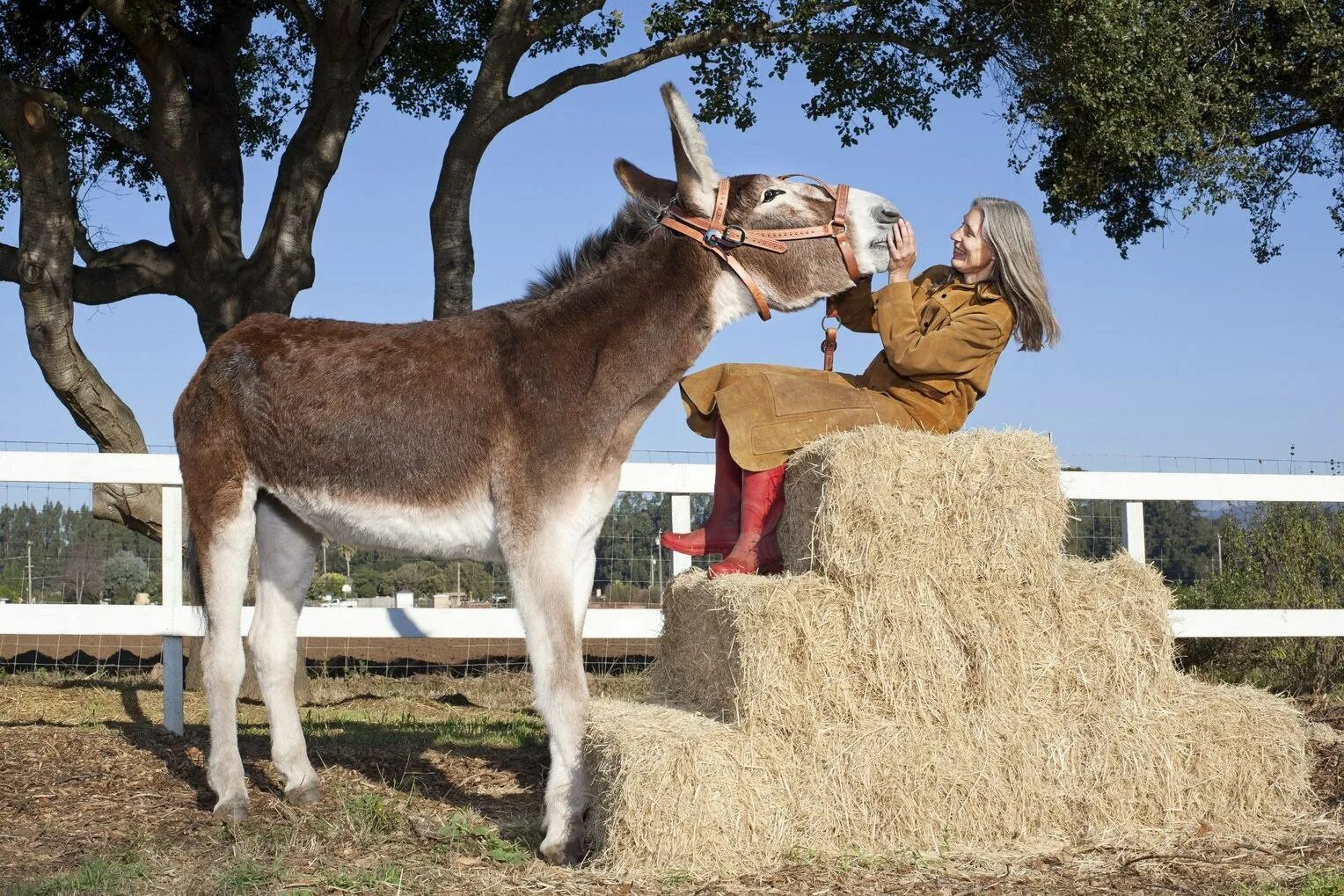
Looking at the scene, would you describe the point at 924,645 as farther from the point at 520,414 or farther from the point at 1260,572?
the point at 1260,572

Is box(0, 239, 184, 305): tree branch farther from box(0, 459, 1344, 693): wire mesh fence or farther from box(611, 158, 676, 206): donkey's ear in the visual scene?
box(611, 158, 676, 206): donkey's ear

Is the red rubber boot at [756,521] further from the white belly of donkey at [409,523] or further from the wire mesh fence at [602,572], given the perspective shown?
the wire mesh fence at [602,572]

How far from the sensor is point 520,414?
4.45 m

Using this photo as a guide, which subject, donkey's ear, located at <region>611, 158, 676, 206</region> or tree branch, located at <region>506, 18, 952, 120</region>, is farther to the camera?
tree branch, located at <region>506, 18, 952, 120</region>

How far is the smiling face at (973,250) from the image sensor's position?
497cm

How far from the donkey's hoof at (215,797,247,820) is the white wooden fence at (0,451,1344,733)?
2.06m

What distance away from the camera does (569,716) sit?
Result: 429 centimetres

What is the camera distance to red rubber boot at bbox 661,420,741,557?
16.4 feet

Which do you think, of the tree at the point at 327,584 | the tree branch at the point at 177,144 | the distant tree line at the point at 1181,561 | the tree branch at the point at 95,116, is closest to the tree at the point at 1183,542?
the distant tree line at the point at 1181,561

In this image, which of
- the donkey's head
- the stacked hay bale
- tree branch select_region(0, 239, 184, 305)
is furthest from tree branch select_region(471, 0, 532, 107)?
the stacked hay bale

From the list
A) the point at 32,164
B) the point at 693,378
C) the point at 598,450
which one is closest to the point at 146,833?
the point at 598,450

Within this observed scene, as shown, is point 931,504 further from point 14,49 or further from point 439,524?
point 14,49

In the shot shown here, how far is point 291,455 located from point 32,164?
17.8ft

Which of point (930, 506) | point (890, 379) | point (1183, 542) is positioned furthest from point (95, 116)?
point (1183, 542)
